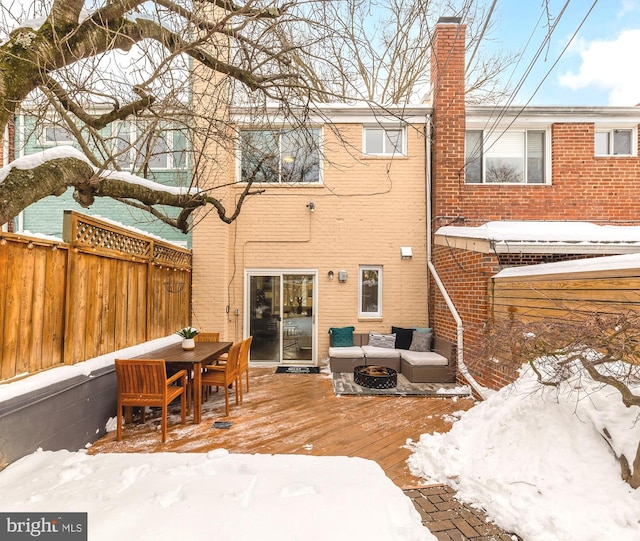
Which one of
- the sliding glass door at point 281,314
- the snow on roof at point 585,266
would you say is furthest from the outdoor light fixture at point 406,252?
the snow on roof at point 585,266

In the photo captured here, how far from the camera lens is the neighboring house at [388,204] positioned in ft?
25.2

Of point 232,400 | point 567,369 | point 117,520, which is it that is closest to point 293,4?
point 567,369

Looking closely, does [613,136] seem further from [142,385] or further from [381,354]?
[142,385]

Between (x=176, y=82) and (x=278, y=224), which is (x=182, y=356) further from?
(x=278, y=224)

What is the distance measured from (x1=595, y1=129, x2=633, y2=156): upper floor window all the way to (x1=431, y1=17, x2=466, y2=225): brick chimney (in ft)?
10.7

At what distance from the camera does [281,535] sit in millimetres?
2326

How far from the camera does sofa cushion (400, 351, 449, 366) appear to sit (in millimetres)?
6477

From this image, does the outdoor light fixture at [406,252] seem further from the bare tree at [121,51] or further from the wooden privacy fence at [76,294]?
the wooden privacy fence at [76,294]

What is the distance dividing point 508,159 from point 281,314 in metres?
6.23

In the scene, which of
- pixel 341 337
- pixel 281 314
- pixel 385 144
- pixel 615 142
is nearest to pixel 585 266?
pixel 341 337

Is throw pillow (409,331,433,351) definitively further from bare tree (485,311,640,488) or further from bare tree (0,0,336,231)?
bare tree (0,0,336,231)

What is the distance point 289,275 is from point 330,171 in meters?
2.57

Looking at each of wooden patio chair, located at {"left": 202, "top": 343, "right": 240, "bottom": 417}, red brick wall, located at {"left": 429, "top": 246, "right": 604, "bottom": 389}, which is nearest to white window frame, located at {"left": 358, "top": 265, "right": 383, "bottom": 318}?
red brick wall, located at {"left": 429, "top": 246, "right": 604, "bottom": 389}

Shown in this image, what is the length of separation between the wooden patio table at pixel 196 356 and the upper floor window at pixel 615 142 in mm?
9163
